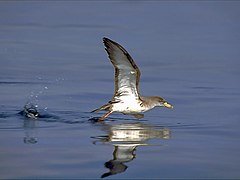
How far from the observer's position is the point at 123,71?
1228 cm

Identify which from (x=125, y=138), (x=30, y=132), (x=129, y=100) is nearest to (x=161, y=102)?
(x=129, y=100)

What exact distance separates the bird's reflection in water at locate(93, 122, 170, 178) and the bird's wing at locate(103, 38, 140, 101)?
59cm

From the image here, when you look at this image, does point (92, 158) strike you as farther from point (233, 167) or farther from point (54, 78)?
point (54, 78)

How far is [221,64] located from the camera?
17094 mm

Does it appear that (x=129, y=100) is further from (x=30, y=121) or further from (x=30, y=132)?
(x=30, y=132)

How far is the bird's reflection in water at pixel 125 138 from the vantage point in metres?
9.38

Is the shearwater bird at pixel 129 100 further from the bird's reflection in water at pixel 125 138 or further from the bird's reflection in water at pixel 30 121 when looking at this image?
the bird's reflection in water at pixel 30 121

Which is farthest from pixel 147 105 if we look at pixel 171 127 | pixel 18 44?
pixel 18 44

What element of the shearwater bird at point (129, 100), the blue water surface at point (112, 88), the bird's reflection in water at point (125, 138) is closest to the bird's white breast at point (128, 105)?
the shearwater bird at point (129, 100)

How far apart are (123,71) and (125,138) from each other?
165cm

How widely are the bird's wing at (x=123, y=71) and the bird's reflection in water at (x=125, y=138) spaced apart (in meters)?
0.59

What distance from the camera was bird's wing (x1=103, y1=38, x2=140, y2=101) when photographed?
1174 cm

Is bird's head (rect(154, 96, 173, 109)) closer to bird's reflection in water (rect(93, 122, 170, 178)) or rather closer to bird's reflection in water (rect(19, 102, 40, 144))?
bird's reflection in water (rect(93, 122, 170, 178))

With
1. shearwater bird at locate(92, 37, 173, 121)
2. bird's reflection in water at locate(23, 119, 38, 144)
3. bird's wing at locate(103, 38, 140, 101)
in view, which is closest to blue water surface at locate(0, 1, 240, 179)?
bird's reflection in water at locate(23, 119, 38, 144)
